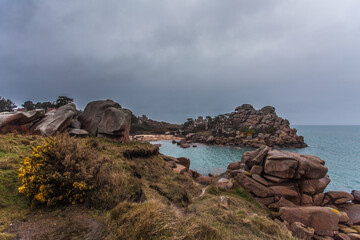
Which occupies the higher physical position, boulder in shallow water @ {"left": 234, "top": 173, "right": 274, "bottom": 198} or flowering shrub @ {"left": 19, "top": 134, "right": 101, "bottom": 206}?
flowering shrub @ {"left": 19, "top": 134, "right": 101, "bottom": 206}

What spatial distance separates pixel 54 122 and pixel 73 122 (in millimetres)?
2766

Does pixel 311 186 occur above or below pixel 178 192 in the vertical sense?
below

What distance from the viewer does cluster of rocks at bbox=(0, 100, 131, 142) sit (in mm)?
13938

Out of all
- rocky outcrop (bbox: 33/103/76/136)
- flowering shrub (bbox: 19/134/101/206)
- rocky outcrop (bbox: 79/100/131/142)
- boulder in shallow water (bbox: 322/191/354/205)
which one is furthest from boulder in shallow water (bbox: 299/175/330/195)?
rocky outcrop (bbox: 33/103/76/136)

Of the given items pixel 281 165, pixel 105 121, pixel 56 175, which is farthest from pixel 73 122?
pixel 281 165

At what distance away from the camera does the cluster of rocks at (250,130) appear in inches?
2549

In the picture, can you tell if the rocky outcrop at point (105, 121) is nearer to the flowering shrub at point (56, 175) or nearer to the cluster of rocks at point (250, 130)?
the flowering shrub at point (56, 175)

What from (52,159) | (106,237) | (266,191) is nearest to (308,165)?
(266,191)

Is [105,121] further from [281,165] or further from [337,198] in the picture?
[337,198]

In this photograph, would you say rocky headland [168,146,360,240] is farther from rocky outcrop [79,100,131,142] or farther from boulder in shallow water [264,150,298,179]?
rocky outcrop [79,100,131,142]

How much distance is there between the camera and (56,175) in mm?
5062

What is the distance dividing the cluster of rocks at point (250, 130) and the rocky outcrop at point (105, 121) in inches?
2063

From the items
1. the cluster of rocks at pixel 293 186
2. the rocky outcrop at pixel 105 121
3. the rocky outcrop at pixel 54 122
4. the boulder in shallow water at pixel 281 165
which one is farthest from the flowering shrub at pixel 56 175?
the boulder in shallow water at pixel 281 165

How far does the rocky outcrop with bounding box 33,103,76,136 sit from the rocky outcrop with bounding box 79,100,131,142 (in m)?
1.97
